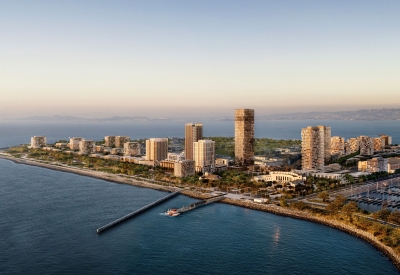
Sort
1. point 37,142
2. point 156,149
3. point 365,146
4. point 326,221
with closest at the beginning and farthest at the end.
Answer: point 326,221 → point 156,149 → point 365,146 → point 37,142

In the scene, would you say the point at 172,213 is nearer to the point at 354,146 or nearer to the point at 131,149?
the point at 131,149

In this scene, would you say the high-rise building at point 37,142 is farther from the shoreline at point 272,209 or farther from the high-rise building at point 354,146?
the high-rise building at point 354,146

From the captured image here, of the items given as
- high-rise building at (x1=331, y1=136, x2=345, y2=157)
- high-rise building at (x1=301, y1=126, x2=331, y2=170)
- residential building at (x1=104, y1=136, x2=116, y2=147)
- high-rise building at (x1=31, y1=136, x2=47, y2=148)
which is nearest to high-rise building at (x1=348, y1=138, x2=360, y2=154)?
high-rise building at (x1=331, y1=136, x2=345, y2=157)

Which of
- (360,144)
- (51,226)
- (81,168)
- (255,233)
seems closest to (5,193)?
(51,226)

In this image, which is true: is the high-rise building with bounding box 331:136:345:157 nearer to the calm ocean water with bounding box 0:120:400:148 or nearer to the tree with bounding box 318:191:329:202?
the tree with bounding box 318:191:329:202

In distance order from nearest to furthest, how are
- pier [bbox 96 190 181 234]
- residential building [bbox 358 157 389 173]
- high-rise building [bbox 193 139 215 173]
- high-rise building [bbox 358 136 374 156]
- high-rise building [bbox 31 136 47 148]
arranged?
pier [bbox 96 190 181 234] → residential building [bbox 358 157 389 173] → high-rise building [bbox 193 139 215 173] → high-rise building [bbox 358 136 374 156] → high-rise building [bbox 31 136 47 148]

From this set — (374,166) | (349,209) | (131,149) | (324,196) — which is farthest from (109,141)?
(349,209)
